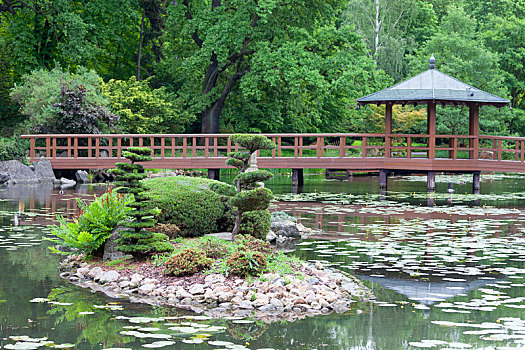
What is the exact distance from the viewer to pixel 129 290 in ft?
28.5

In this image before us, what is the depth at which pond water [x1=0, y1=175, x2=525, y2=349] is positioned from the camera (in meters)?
6.60

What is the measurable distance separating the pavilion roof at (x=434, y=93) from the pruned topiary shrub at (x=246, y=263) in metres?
18.1

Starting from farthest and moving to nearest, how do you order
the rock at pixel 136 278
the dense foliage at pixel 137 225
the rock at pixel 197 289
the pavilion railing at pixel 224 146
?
the pavilion railing at pixel 224 146
the dense foliage at pixel 137 225
the rock at pixel 136 278
the rock at pixel 197 289

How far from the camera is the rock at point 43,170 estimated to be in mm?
27019

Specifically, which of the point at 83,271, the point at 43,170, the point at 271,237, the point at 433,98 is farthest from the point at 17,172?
the point at 83,271

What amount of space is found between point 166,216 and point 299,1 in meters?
22.8

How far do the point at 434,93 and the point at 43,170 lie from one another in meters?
15.0

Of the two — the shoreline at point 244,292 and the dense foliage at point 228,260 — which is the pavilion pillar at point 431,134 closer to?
the dense foliage at point 228,260

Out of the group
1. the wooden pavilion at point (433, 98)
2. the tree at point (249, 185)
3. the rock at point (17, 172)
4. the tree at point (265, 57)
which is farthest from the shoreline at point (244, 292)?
the tree at point (265, 57)

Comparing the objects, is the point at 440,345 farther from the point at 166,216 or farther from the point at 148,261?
the point at 166,216

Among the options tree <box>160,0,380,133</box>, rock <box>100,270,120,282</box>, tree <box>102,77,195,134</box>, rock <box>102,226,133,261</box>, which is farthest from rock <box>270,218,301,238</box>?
tree <box>102,77,195,134</box>

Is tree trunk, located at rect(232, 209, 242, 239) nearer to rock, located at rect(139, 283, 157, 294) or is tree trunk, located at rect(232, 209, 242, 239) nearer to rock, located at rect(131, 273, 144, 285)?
rock, located at rect(131, 273, 144, 285)

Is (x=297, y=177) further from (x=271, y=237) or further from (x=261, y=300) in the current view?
(x=261, y=300)

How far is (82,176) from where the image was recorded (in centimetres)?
2906
